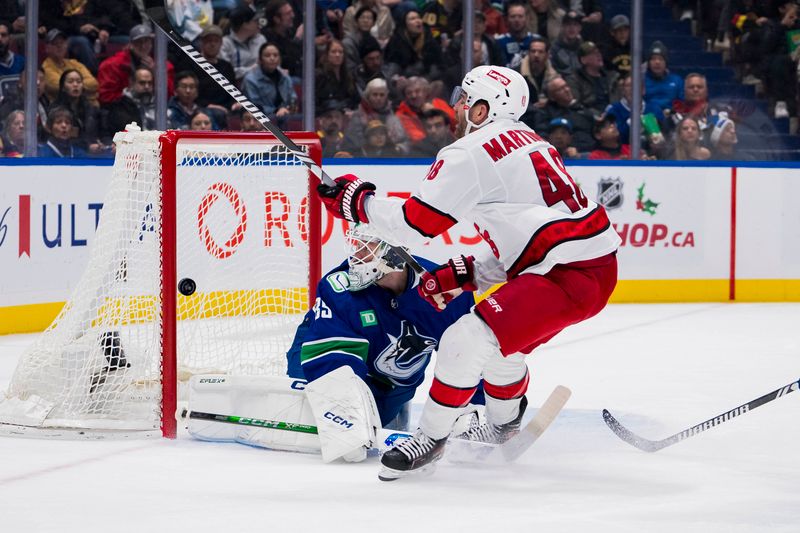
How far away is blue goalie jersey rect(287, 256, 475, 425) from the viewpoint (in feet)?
11.3

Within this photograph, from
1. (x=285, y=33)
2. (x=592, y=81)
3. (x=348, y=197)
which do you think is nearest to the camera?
(x=348, y=197)

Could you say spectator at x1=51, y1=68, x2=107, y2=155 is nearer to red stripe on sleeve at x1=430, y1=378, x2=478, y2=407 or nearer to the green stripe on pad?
the green stripe on pad

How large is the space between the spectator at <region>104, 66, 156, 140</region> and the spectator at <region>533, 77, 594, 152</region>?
7.20 feet

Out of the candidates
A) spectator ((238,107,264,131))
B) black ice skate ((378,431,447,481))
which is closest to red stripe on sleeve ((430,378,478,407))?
black ice skate ((378,431,447,481))

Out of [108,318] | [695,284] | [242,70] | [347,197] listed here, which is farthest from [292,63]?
[347,197]

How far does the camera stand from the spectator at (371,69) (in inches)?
281

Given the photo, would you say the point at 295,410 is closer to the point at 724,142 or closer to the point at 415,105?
the point at 415,105

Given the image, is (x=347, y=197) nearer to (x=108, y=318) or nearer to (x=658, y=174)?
(x=108, y=318)

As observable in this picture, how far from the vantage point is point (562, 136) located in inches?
292

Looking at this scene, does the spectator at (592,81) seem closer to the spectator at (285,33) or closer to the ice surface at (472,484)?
the spectator at (285,33)

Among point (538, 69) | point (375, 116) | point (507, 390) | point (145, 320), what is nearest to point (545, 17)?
point (538, 69)

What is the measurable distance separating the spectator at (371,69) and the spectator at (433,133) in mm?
224

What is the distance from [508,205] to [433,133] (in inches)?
162

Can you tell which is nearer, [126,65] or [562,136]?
[126,65]
